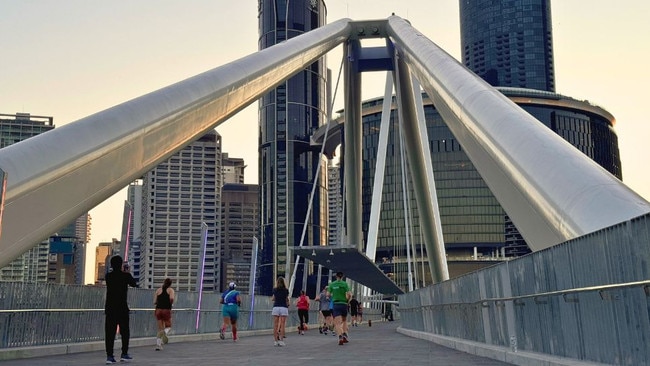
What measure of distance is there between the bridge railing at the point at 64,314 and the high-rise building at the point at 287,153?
145756 millimetres

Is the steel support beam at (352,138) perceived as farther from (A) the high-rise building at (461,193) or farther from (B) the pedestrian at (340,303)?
(A) the high-rise building at (461,193)

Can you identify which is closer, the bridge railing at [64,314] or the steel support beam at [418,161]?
the bridge railing at [64,314]

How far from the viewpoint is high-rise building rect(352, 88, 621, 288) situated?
402 ft

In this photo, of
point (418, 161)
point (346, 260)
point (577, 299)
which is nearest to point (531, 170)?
point (577, 299)

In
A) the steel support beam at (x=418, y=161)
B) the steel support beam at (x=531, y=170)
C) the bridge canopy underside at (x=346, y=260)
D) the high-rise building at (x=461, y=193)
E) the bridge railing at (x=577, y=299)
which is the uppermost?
the high-rise building at (x=461, y=193)

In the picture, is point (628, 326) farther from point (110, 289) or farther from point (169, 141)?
point (169, 141)

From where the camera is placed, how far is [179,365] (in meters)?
10.1

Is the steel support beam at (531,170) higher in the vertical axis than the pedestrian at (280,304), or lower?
higher

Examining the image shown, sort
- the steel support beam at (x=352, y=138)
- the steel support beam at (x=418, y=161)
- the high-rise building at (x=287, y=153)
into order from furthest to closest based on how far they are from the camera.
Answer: the high-rise building at (x=287, y=153) < the steel support beam at (x=352, y=138) < the steel support beam at (x=418, y=161)

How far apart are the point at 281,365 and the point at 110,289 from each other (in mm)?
2989

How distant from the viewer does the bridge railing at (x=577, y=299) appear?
6.06 metres

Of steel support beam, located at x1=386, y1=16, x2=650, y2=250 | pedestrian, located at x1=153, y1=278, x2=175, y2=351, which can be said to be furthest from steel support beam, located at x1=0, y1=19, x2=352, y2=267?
steel support beam, located at x1=386, y1=16, x2=650, y2=250

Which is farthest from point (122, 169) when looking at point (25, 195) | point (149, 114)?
point (25, 195)

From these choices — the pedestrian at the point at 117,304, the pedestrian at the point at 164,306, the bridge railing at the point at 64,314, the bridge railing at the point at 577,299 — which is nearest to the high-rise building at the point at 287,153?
the bridge railing at the point at 64,314
